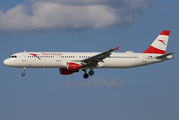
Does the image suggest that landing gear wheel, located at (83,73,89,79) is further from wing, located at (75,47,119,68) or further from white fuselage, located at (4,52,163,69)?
white fuselage, located at (4,52,163,69)

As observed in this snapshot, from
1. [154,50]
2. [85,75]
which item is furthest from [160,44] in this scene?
[85,75]

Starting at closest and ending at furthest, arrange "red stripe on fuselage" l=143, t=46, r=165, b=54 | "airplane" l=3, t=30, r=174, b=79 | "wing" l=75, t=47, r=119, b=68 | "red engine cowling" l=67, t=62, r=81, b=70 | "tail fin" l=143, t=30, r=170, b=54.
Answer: "wing" l=75, t=47, r=119, b=68 → "red engine cowling" l=67, t=62, r=81, b=70 → "airplane" l=3, t=30, r=174, b=79 → "red stripe on fuselage" l=143, t=46, r=165, b=54 → "tail fin" l=143, t=30, r=170, b=54

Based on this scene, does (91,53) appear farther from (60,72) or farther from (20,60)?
(20,60)

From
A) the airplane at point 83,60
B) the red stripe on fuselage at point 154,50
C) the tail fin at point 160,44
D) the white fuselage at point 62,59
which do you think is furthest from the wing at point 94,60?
the tail fin at point 160,44

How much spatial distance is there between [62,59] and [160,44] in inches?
830

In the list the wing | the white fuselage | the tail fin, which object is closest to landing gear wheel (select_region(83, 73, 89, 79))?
the wing

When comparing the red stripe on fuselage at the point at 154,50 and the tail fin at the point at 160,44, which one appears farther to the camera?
the tail fin at the point at 160,44

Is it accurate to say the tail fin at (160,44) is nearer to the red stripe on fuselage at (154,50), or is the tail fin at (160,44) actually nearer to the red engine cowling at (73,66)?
the red stripe on fuselage at (154,50)

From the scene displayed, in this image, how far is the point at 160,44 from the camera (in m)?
69.2

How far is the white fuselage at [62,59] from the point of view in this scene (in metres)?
61.7

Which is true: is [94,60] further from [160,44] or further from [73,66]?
[160,44]

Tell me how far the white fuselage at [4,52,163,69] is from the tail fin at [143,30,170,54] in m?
2.97

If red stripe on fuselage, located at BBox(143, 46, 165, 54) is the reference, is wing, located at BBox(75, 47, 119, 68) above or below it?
below

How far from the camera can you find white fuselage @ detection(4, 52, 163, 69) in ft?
202
